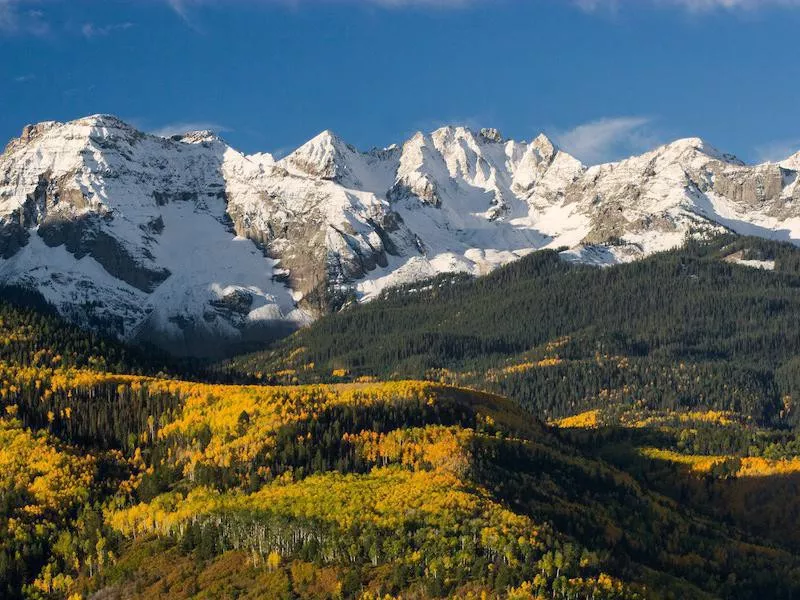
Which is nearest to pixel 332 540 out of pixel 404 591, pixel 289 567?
pixel 289 567

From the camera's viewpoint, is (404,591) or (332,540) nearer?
Result: (404,591)

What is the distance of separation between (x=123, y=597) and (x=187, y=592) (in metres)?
11.0

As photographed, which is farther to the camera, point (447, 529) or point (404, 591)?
point (447, 529)

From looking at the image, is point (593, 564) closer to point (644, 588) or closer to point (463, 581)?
point (644, 588)

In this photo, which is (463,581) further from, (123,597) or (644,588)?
(123,597)

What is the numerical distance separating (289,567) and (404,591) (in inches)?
809

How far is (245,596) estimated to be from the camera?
625 feet

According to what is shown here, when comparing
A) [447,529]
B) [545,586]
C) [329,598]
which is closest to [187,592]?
[329,598]

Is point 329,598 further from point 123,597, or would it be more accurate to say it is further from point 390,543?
point 123,597

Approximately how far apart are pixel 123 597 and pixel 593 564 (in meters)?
67.2

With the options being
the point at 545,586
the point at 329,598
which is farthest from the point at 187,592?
the point at 545,586

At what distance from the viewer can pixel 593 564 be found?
191 meters

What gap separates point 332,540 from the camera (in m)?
198

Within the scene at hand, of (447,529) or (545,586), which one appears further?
(447,529)
